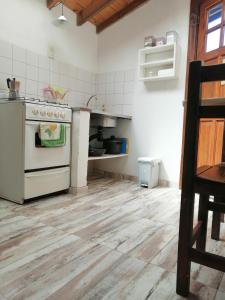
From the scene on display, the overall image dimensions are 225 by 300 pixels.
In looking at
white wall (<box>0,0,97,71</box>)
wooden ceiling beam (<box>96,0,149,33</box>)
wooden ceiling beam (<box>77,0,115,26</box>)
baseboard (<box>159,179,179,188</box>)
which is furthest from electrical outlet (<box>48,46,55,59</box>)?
baseboard (<box>159,179,179,188</box>)

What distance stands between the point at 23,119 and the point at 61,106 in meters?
0.41

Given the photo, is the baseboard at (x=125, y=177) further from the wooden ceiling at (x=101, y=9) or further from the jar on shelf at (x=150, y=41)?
the wooden ceiling at (x=101, y=9)

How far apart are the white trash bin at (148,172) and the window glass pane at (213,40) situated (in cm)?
141

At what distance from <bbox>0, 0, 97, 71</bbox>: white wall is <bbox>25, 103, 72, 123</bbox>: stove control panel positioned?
3.21 ft

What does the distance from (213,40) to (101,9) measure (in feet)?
4.65

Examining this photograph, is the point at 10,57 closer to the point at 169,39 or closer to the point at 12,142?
the point at 12,142

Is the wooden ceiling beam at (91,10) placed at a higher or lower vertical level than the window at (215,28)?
higher

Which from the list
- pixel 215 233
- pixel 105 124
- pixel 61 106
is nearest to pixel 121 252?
pixel 215 233

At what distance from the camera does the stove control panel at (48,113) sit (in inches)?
78.0

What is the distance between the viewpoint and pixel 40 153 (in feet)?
6.84

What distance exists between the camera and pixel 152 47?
2.86m

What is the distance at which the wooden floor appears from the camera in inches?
38.6

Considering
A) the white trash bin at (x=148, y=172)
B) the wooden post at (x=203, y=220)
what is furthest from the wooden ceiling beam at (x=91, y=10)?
the wooden post at (x=203, y=220)

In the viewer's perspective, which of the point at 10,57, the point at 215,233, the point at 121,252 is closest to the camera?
the point at 121,252
